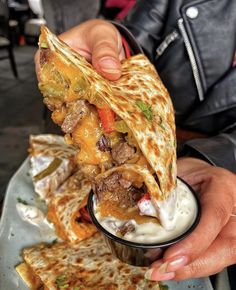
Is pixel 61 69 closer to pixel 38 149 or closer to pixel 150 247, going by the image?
pixel 150 247

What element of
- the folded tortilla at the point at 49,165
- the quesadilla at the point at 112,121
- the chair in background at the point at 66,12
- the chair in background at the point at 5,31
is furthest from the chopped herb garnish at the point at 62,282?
the chair in background at the point at 5,31

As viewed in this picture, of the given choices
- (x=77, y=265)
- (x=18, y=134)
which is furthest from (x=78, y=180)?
(x=18, y=134)

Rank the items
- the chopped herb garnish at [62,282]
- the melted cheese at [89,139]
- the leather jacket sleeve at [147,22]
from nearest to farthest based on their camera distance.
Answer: the melted cheese at [89,139], the chopped herb garnish at [62,282], the leather jacket sleeve at [147,22]

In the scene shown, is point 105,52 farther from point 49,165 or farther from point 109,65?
point 49,165

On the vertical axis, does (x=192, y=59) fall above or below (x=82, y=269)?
above

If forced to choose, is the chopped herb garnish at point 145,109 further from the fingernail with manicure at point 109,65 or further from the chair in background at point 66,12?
the chair in background at point 66,12

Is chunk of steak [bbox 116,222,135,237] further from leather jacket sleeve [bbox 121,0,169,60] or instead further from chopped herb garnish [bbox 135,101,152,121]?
leather jacket sleeve [bbox 121,0,169,60]

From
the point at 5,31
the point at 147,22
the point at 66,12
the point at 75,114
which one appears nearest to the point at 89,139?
the point at 75,114
